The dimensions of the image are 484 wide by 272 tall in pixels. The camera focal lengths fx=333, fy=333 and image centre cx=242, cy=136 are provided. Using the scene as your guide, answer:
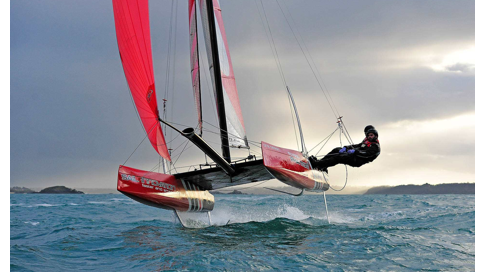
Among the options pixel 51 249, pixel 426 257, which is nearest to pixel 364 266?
pixel 426 257

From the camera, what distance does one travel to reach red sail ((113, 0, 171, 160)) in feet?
19.9

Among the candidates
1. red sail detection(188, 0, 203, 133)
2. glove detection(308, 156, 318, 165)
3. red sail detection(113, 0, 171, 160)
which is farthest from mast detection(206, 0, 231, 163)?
red sail detection(113, 0, 171, 160)

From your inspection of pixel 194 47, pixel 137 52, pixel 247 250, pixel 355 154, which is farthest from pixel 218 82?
pixel 247 250

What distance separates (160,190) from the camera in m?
6.84

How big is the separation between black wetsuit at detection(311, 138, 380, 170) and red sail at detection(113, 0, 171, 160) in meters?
3.43

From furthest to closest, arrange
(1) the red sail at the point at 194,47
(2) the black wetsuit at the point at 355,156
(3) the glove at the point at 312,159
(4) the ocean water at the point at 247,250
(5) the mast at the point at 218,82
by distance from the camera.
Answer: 1. (1) the red sail at the point at 194,47
2. (5) the mast at the point at 218,82
3. (3) the glove at the point at 312,159
4. (2) the black wetsuit at the point at 355,156
5. (4) the ocean water at the point at 247,250

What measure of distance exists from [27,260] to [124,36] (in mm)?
3971

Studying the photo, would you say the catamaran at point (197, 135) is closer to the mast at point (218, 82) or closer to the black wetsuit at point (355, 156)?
the mast at point (218, 82)

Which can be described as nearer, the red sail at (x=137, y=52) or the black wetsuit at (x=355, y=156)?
the red sail at (x=137, y=52)

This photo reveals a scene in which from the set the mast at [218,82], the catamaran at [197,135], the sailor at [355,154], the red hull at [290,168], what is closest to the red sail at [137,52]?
the catamaran at [197,135]

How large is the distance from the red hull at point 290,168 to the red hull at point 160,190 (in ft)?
8.45

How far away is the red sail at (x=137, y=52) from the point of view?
6078mm

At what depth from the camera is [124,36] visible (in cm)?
617

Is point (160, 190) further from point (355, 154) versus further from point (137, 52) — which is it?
point (355, 154)
